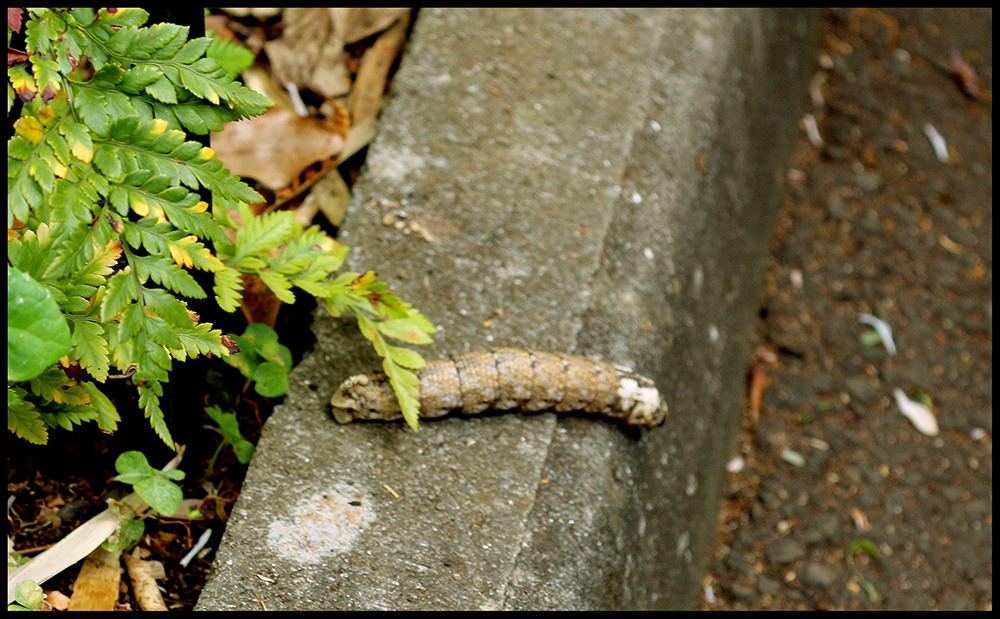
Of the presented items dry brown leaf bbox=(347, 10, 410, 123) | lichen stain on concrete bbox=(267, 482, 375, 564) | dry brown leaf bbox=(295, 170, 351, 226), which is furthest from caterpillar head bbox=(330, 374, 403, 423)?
dry brown leaf bbox=(347, 10, 410, 123)

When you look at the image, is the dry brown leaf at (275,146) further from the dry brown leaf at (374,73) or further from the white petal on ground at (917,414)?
the white petal on ground at (917,414)

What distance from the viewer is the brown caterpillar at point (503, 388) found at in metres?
1.78

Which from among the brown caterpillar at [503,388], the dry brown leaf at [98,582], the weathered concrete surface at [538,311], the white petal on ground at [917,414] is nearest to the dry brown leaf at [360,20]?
the weathered concrete surface at [538,311]

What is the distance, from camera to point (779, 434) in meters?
3.15

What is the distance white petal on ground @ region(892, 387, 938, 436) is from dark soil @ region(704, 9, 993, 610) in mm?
39

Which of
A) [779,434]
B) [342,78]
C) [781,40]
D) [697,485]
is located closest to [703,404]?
[697,485]

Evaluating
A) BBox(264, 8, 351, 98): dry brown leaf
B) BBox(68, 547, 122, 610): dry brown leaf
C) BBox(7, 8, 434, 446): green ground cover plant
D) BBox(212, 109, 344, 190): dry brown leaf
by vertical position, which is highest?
BBox(7, 8, 434, 446): green ground cover plant

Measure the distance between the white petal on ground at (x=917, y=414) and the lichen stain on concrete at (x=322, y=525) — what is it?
7.81 feet

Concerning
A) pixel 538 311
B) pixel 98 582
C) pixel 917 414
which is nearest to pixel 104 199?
pixel 98 582

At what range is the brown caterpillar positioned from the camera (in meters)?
1.78

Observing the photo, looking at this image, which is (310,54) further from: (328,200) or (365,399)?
(365,399)

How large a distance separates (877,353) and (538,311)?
1978mm

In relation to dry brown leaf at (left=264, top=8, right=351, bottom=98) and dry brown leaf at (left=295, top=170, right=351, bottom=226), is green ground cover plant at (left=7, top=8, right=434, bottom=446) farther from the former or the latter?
dry brown leaf at (left=264, top=8, right=351, bottom=98)
